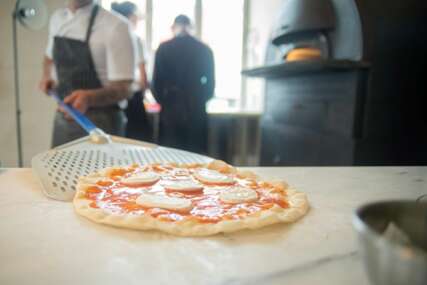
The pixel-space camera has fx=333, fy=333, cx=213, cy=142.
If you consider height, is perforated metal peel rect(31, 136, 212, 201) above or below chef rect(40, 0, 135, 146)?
below

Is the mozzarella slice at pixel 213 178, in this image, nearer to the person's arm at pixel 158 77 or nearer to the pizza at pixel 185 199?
the pizza at pixel 185 199

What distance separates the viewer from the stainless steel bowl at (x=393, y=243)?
0.72ft

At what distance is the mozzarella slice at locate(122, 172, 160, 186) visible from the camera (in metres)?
0.65

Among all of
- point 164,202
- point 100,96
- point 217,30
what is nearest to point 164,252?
point 164,202

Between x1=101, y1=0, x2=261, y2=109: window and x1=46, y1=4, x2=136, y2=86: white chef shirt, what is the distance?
2.36 m

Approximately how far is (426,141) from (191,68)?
1.65 meters

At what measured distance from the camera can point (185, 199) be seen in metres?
0.57

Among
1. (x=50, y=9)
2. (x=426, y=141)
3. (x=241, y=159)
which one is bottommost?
(x=241, y=159)

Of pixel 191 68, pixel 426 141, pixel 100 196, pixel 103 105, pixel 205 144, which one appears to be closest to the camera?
pixel 100 196

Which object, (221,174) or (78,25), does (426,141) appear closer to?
(221,174)

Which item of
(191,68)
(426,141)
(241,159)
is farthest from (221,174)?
(241,159)

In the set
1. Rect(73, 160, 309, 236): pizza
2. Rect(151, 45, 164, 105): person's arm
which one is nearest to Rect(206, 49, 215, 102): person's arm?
Rect(151, 45, 164, 105): person's arm

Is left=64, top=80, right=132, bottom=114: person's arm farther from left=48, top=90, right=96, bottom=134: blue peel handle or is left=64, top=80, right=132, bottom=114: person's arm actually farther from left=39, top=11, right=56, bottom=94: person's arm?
left=39, top=11, right=56, bottom=94: person's arm

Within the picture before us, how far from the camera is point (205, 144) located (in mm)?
2848
